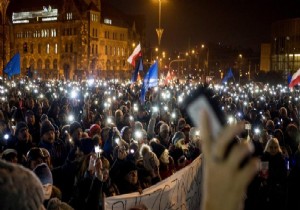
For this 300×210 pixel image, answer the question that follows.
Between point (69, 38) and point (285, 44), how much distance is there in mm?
37626

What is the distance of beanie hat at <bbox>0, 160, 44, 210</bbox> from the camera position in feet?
5.79

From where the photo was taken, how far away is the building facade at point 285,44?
80312mm

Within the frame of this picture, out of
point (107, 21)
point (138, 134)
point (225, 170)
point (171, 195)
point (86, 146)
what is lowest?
point (171, 195)

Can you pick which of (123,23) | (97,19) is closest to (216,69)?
(123,23)

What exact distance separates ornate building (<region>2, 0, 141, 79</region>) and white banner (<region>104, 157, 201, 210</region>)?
73834 mm

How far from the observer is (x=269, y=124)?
37.3 feet

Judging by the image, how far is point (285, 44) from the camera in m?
82.1

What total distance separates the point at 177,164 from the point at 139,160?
1.26 m

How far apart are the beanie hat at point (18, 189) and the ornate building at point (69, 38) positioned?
7842cm

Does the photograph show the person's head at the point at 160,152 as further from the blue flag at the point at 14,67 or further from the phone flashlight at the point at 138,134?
the blue flag at the point at 14,67

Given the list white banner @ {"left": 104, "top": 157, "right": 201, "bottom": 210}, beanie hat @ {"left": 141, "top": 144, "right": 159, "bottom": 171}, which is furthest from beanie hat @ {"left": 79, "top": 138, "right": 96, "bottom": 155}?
white banner @ {"left": 104, "top": 157, "right": 201, "bottom": 210}

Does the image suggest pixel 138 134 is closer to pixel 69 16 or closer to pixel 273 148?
pixel 273 148

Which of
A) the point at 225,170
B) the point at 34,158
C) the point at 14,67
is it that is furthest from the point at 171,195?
the point at 14,67

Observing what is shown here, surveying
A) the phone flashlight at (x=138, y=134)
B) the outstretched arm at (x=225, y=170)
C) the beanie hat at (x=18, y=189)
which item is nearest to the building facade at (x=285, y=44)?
the phone flashlight at (x=138, y=134)
